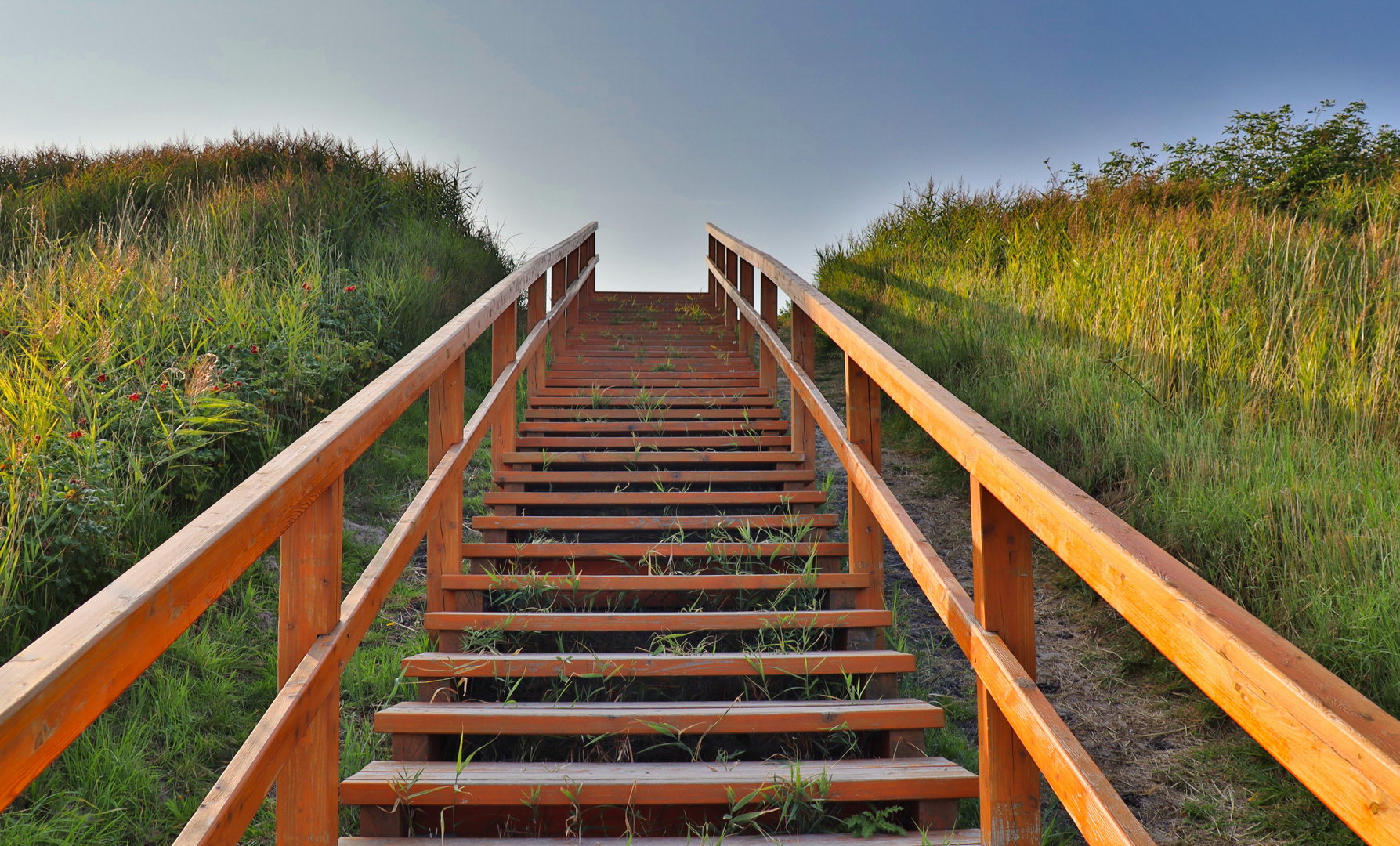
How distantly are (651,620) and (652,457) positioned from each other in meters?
1.68

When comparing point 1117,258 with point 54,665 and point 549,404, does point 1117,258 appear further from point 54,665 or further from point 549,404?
point 54,665

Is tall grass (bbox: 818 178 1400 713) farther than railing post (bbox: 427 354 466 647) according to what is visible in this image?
No

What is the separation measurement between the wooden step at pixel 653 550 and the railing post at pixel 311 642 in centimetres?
158

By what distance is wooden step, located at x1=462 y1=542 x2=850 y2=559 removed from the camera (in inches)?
137


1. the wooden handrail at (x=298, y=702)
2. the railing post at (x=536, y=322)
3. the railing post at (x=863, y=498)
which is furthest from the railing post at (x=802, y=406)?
the wooden handrail at (x=298, y=702)

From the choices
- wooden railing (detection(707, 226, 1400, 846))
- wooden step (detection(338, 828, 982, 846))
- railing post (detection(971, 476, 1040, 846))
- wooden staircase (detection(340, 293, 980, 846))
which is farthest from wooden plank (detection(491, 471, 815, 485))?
railing post (detection(971, 476, 1040, 846))

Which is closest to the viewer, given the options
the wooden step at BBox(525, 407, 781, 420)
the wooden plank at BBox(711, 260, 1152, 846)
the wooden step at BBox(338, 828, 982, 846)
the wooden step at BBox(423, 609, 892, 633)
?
the wooden plank at BBox(711, 260, 1152, 846)

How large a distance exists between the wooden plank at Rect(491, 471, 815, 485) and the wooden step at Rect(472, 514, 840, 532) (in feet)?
1.64

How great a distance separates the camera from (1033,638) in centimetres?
175

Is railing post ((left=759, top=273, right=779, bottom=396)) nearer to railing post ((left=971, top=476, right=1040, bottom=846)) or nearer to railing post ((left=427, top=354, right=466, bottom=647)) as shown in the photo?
railing post ((left=427, top=354, right=466, bottom=647))

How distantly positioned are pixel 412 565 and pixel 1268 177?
47.8 ft

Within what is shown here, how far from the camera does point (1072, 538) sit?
1406 millimetres

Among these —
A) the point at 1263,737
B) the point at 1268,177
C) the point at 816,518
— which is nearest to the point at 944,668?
the point at 816,518

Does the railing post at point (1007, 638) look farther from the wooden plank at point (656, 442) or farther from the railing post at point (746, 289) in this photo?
the railing post at point (746, 289)
